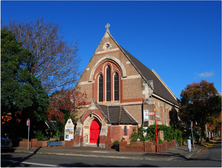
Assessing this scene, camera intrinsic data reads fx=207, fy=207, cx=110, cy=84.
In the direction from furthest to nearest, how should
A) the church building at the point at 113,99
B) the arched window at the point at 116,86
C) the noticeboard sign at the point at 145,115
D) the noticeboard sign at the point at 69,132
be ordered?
1. the arched window at the point at 116,86
2. the noticeboard sign at the point at 69,132
3. the noticeboard sign at the point at 145,115
4. the church building at the point at 113,99

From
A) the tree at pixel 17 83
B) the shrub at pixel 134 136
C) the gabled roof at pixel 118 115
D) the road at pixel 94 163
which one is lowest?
the road at pixel 94 163

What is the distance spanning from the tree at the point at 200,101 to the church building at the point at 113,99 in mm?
3047

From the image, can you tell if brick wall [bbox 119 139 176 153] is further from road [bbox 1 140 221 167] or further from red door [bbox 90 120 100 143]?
red door [bbox 90 120 100 143]

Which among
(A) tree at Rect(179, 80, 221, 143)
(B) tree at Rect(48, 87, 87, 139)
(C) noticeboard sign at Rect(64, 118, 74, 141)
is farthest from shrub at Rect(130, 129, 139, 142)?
(A) tree at Rect(179, 80, 221, 143)

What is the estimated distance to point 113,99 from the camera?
25969 millimetres

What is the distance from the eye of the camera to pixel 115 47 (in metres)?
27.0

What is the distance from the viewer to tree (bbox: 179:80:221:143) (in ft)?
88.8

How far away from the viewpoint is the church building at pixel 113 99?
73.5 feet

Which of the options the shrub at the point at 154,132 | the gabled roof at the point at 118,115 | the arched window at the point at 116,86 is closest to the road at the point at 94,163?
the shrub at the point at 154,132

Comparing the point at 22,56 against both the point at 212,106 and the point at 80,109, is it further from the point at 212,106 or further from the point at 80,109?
the point at 212,106

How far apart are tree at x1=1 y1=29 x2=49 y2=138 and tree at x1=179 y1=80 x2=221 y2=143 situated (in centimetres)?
1929

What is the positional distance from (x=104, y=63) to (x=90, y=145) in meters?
10.6

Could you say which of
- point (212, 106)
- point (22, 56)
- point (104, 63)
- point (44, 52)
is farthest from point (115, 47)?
point (212, 106)

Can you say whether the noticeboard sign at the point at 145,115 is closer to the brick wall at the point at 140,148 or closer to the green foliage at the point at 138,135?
A: the green foliage at the point at 138,135
